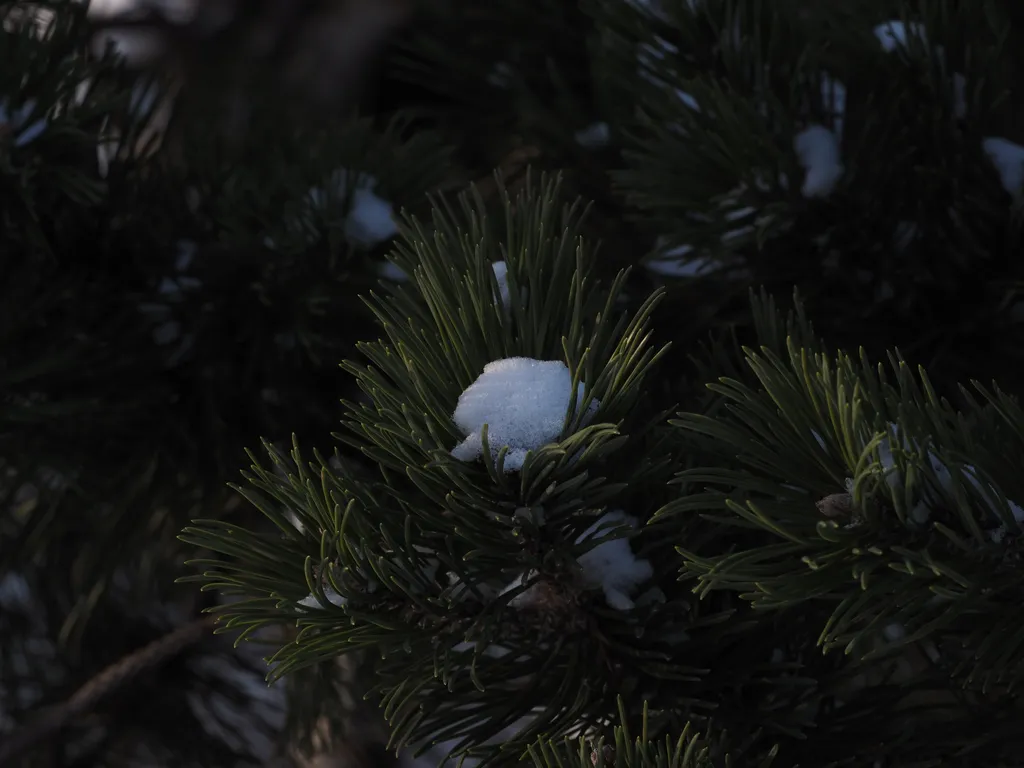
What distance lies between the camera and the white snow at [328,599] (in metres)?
0.35

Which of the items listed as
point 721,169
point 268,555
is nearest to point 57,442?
point 268,555

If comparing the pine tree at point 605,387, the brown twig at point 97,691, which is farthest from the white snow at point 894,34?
the brown twig at point 97,691

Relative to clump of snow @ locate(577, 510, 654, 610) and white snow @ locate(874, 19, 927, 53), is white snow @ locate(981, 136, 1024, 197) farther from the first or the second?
clump of snow @ locate(577, 510, 654, 610)

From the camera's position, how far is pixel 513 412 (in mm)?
338

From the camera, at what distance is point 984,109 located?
1.74 ft

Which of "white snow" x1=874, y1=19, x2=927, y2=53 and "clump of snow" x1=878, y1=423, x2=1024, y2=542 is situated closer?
"clump of snow" x1=878, y1=423, x2=1024, y2=542

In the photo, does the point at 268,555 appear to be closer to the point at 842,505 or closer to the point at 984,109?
the point at 842,505

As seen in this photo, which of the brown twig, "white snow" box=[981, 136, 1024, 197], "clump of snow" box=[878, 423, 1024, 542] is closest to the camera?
"clump of snow" box=[878, 423, 1024, 542]

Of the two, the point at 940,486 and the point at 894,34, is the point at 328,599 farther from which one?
the point at 894,34

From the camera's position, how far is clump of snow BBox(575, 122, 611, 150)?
25.9 inches

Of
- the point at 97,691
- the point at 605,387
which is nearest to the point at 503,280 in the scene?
the point at 605,387

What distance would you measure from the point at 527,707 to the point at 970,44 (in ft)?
1.24

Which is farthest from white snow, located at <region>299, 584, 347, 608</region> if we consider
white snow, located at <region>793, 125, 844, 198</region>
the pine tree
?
white snow, located at <region>793, 125, 844, 198</region>

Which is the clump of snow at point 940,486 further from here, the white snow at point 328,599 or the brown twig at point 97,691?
the brown twig at point 97,691
